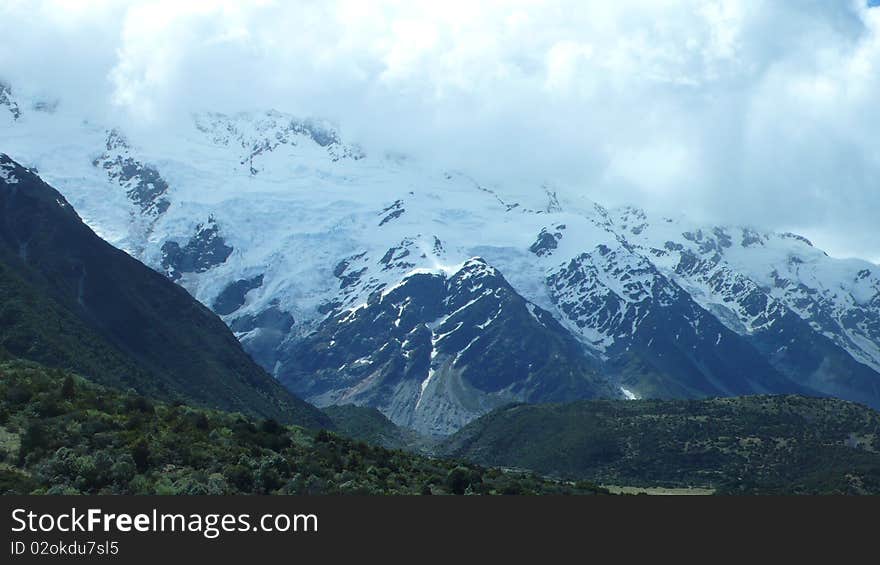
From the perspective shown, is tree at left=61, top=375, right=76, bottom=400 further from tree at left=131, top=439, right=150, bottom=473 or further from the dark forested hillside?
tree at left=131, top=439, right=150, bottom=473

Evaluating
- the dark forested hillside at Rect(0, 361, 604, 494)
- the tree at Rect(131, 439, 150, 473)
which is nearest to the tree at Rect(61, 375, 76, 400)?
the dark forested hillside at Rect(0, 361, 604, 494)

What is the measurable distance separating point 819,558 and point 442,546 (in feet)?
76.5

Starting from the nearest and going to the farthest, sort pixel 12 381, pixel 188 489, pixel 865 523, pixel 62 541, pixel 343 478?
pixel 62 541
pixel 865 523
pixel 188 489
pixel 343 478
pixel 12 381

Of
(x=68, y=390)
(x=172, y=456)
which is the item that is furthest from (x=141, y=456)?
(x=68, y=390)

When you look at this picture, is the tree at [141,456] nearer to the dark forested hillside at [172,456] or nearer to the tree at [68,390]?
the dark forested hillside at [172,456]

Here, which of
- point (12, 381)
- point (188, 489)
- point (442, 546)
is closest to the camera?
point (442, 546)

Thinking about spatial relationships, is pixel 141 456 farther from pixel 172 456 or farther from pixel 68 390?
pixel 68 390

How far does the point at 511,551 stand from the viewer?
266ft

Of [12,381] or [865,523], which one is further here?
[12,381]

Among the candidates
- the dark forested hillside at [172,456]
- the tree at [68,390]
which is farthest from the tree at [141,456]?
the tree at [68,390]

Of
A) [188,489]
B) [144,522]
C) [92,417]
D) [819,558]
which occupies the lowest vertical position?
[819,558]

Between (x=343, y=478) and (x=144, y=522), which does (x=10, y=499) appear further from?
(x=343, y=478)

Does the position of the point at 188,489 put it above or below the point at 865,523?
above

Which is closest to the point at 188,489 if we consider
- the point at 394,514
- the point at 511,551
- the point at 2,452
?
the point at 2,452
